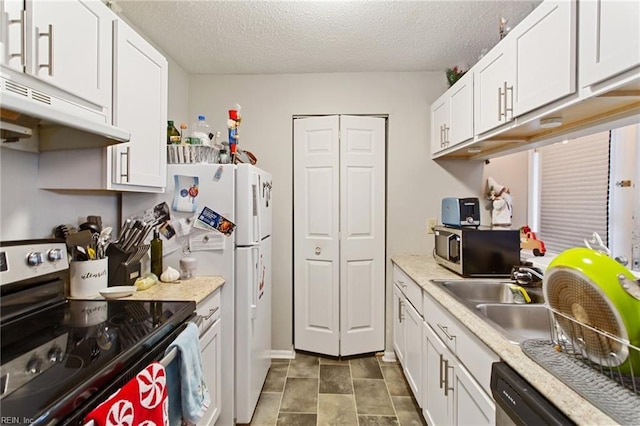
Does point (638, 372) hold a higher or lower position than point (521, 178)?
lower

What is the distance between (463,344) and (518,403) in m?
0.46

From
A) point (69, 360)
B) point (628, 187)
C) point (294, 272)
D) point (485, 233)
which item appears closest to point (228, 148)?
point (294, 272)

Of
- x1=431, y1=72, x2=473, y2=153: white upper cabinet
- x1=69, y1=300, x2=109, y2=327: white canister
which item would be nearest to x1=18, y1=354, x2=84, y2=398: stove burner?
x1=69, y1=300, x2=109, y2=327: white canister

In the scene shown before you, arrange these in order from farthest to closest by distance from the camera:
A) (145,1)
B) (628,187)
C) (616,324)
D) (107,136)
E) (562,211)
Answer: (562,211)
(145,1)
(628,187)
(107,136)
(616,324)

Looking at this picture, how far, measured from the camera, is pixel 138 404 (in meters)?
0.83

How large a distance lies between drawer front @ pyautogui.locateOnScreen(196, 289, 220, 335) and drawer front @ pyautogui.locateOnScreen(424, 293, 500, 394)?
1198 mm

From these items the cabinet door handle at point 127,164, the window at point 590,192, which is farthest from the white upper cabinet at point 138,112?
the window at point 590,192

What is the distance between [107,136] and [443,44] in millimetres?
2253

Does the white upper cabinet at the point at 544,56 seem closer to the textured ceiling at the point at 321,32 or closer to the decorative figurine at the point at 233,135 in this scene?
the textured ceiling at the point at 321,32

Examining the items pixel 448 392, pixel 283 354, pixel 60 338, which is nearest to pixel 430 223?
pixel 448 392

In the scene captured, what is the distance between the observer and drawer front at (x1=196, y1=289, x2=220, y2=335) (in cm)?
154

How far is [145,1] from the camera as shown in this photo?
71.1 inches

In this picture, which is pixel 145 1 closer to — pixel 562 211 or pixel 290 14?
pixel 290 14

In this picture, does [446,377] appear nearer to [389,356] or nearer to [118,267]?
[389,356]
